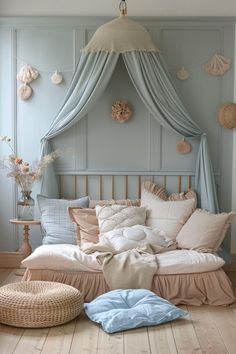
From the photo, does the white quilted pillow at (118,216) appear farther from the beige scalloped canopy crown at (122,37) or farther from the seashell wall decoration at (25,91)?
the beige scalloped canopy crown at (122,37)

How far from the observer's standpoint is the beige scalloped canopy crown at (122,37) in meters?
5.95

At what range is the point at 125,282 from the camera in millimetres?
5250

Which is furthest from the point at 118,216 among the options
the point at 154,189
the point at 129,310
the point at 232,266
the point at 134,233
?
the point at 129,310

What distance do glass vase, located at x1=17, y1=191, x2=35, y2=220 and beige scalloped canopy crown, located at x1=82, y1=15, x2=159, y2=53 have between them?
1559 mm

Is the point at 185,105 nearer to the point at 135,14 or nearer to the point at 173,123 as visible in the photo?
the point at 173,123

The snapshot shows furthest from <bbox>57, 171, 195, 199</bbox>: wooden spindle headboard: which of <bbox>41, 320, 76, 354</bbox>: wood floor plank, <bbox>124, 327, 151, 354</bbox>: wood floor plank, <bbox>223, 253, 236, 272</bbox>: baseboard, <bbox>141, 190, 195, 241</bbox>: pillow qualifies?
<bbox>124, 327, 151, 354</bbox>: wood floor plank

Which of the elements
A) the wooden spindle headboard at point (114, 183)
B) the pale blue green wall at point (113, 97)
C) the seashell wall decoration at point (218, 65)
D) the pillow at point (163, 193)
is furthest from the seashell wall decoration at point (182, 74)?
the pillow at point (163, 193)

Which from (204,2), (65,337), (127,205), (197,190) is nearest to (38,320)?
(65,337)

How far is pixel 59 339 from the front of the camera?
4387mm

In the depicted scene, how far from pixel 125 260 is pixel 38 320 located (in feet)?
3.42

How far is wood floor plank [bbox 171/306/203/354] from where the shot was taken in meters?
4.21

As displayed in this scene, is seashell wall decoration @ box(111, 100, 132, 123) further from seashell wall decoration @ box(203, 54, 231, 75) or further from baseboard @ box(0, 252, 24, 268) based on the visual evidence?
baseboard @ box(0, 252, 24, 268)

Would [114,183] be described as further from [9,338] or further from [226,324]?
[9,338]

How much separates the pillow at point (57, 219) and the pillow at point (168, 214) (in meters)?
0.64
